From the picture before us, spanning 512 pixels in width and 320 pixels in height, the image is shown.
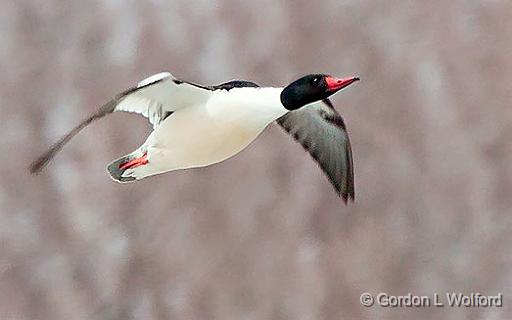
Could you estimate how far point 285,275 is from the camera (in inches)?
69.1

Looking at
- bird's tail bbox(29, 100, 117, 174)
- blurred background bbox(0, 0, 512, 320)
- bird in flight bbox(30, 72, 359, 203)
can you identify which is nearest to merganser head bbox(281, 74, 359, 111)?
bird in flight bbox(30, 72, 359, 203)

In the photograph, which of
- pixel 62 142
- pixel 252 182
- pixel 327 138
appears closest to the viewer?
pixel 62 142

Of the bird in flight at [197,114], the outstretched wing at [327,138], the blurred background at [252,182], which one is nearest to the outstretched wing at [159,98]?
the bird in flight at [197,114]

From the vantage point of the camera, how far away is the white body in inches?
32.8

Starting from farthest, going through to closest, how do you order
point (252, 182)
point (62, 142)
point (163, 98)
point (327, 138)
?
point (252, 182)
point (327, 138)
point (163, 98)
point (62, 142)

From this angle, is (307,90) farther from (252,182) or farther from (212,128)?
(252,182)

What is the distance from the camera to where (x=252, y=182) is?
175cm

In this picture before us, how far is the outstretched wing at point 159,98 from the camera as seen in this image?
824 millimetres

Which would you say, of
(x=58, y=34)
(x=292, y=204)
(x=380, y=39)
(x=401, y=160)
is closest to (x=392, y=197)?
(x=401, y=160)

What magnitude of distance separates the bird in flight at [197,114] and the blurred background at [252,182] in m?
0.80

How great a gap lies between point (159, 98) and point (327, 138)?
0.24 m

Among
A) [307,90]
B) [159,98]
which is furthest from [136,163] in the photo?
[307,90]

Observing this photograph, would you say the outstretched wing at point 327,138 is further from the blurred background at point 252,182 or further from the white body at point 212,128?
the blurred background at point 252,182

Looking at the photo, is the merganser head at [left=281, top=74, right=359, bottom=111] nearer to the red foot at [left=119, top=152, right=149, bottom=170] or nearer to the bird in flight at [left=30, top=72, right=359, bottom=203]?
the bird in flight at [left=30, top=72, right=359, bottom=203]
